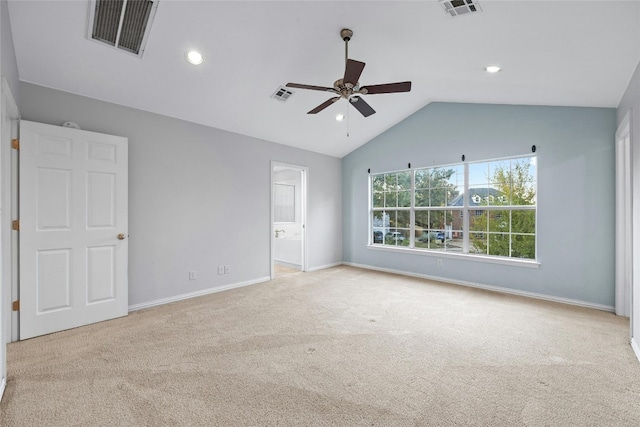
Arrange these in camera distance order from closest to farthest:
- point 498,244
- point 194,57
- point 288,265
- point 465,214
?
point 194,57 < point 498,244 < point 465,214 < point 288,265

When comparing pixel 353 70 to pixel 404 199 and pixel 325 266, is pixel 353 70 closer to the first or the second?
pixel 404 199

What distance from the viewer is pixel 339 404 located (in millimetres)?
1896

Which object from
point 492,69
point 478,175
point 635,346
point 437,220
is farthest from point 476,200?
point 635,346

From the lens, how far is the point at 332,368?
2316mm

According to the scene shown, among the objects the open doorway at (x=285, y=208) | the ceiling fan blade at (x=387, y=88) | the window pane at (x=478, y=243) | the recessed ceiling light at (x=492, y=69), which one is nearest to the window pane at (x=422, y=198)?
the window pane at (x=478, y=243)

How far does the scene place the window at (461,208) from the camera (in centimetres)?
434

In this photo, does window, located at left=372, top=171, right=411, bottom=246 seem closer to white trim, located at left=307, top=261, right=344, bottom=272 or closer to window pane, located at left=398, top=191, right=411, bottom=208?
window pane, located at left=398, top=191, right=411, bottom=208

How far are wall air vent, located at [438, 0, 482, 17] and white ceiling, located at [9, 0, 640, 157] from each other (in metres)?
0.05

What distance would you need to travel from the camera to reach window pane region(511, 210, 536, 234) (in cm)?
424

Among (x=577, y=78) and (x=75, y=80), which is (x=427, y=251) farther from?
(x=75, y=80)

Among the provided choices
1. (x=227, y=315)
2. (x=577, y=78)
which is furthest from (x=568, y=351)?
(x=227, y=315)

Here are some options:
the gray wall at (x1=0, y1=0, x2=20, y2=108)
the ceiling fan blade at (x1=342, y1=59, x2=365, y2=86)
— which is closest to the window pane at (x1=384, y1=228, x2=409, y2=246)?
the ceiling fan blade at (x1=342, y1=59, x2=365, y2=86)

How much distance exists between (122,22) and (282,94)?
183 centimetres

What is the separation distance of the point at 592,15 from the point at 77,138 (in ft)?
15.3
